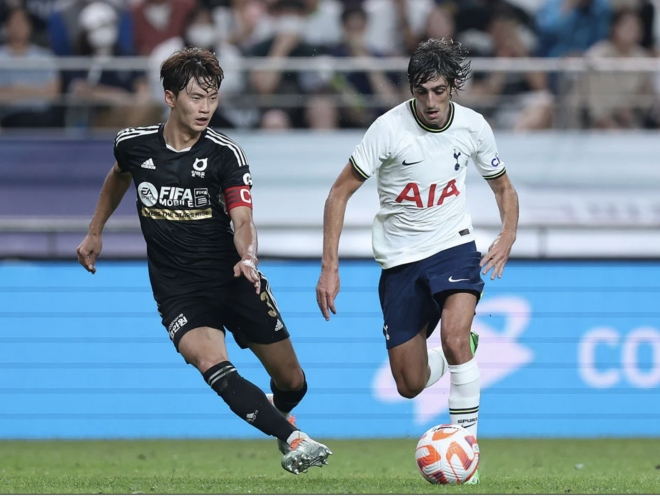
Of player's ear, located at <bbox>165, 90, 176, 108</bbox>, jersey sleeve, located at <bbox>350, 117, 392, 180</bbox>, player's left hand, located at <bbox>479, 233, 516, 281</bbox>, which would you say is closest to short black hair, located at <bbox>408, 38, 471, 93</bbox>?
jersey sleeve, located at <bbox>350, 117, 392, 180</bbox>

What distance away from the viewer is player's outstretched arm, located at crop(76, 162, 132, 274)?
262 inches

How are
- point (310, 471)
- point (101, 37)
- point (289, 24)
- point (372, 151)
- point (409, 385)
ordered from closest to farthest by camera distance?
point (372, 151) < point (409, 385) < point (310, 471) < point (101, 37) < point (289, 24)

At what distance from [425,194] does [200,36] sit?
651 centimetres

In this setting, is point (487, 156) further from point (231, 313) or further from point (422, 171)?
point (231, 313)

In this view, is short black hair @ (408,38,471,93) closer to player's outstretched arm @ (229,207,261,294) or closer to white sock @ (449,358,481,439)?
player's outstretched arm @ (229,207,261,294)

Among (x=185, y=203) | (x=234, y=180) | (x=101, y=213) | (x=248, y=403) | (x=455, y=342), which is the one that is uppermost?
(x=234, y=180)

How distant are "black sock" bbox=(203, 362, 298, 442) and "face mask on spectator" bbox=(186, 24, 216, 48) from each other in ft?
23.4

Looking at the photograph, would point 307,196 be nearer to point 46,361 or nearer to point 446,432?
point 46,361

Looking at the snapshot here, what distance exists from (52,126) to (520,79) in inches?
203

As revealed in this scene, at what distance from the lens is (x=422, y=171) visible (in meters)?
6.61

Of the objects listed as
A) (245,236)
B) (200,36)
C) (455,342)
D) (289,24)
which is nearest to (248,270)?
(245,236)

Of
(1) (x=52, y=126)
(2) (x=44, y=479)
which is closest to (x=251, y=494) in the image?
(2) (x=44, y=479)

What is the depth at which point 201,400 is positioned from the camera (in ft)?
33.4

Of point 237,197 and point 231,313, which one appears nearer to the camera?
point 237,197
